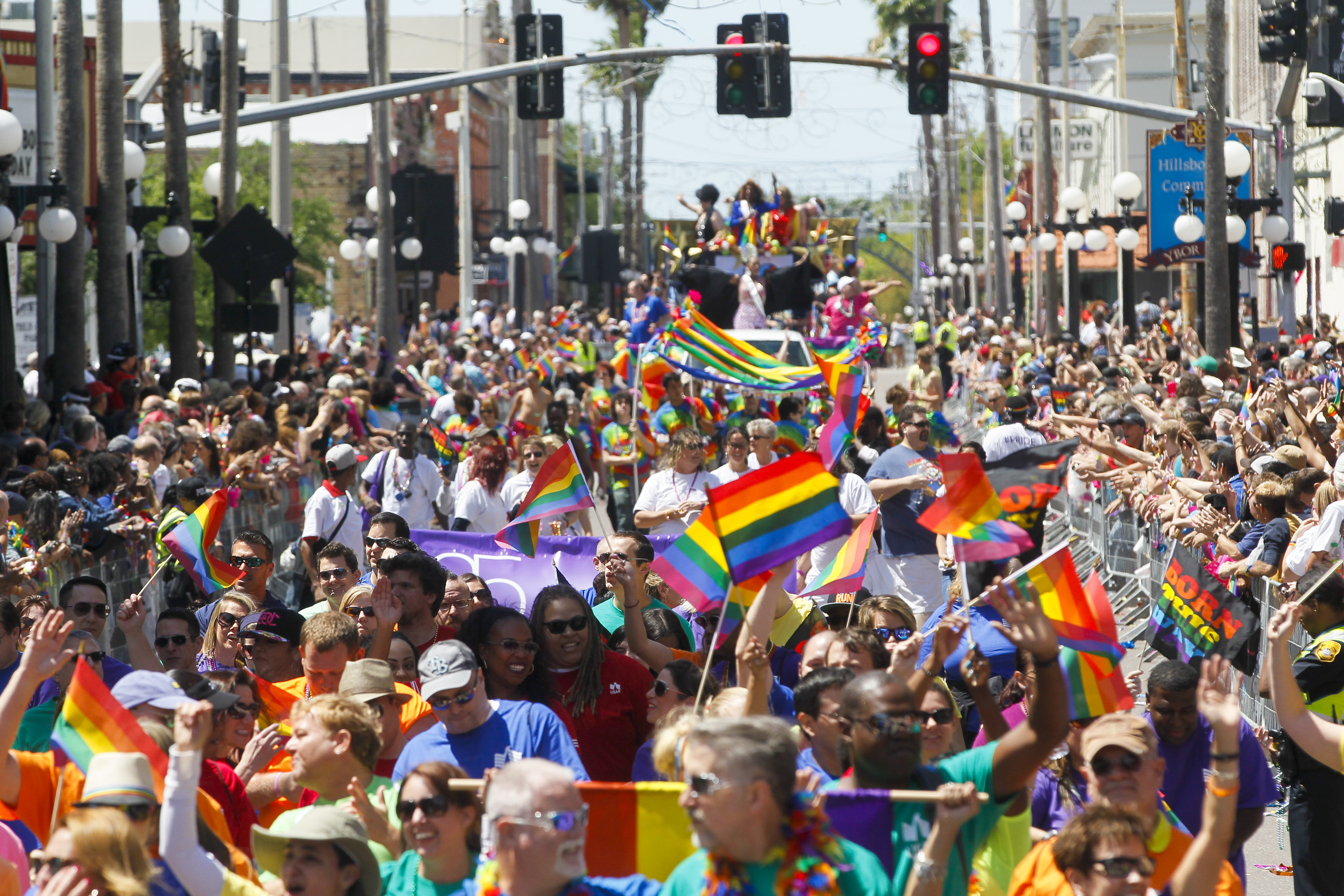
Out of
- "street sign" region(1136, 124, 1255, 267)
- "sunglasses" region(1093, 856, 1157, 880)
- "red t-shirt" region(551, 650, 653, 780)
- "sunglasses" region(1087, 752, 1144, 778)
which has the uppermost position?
"street sign" region(1136, 124, 1255, 267)

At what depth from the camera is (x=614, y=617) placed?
27.8ft

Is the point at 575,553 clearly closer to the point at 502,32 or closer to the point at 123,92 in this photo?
the point at 123,92

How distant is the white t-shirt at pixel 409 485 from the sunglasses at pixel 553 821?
331 inches

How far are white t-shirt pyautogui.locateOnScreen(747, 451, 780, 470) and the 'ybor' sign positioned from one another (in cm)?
455

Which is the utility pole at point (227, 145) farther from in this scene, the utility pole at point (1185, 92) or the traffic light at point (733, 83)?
the utility pole at point (1185, 92)

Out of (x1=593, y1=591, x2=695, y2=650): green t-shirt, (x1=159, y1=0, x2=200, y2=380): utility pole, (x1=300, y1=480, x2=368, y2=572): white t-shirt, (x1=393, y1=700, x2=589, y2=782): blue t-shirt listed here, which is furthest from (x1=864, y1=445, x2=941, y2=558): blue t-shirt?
(x1=159, y1=0, x2=200, y2=380): utility pole

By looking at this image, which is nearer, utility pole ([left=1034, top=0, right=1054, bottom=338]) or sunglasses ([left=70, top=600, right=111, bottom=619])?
sunglasses ([left=70, top=600, right=111, bottom=619])

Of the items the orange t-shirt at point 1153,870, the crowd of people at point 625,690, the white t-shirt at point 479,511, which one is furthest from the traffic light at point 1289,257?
the orange t-shirt at point 1153,870

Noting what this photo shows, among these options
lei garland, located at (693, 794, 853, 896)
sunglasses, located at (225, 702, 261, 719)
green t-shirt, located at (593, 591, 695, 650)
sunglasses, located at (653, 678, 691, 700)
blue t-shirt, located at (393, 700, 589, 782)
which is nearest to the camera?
lei garland, located at (693, 794, 853, 896)

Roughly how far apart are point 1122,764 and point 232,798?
265cm

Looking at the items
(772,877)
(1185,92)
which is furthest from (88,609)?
(1185,92)

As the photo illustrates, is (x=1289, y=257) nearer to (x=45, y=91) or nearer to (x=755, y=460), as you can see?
(x=755, y=460)

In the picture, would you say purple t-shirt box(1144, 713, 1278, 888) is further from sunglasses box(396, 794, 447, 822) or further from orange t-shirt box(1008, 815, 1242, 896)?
sunglasses box(396, 794, 447, 822)

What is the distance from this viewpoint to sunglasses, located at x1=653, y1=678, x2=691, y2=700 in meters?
6.66
